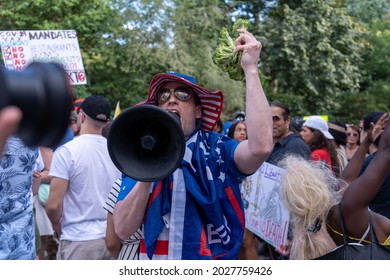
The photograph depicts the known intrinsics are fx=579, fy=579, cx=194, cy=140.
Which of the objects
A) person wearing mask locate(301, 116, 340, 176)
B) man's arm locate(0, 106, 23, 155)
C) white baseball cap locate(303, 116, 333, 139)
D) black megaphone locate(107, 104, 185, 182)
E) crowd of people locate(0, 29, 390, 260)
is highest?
man's arm locate(0, 106, 23, 155)

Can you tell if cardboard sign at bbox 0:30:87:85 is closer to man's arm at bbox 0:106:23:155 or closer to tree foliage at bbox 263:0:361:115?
man's arm at bbox 0:106:23:155

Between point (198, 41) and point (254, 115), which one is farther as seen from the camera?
point (198, 41)

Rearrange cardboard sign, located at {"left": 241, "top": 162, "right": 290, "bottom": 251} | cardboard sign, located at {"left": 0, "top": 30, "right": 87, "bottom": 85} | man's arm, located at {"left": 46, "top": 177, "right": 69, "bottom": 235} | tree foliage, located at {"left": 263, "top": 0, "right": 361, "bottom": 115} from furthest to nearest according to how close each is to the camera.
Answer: tree foliage, located at {"left": 263, "top": 0, "right": 361, "bottom": 115} → cardboard sign, located at {"left": 0, "top": 30, "right": 87, "bottom": 85} → cardboard sign, located at {"left": 241, "top": 162, "right": 290, "bottom": 251} → man's arm, located at {"left": 46, "top": 177, "right": 69, "bottom": 235}

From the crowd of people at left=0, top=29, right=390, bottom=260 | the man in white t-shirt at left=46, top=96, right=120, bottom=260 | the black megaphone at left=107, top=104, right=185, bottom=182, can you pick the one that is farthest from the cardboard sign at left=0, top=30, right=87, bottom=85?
the black megaphone at left=107, top=104, right=185, bottom=182

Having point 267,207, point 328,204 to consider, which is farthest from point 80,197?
point 328,204

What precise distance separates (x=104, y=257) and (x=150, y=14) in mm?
14713

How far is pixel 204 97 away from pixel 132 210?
0.71m

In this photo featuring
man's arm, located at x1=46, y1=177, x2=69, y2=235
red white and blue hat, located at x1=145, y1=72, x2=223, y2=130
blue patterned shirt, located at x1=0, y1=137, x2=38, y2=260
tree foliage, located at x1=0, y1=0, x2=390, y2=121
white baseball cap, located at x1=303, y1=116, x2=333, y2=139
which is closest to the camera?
red white and blue hat, located at x1=145, y1=72, x2=223, y2=130

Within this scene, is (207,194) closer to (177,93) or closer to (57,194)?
(177,93)

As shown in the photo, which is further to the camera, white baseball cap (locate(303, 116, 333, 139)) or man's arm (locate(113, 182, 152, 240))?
white baseball cap (locate(303, 116, 333, 139))

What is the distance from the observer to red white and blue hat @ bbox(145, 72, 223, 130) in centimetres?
290

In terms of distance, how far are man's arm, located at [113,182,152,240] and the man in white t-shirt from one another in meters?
1.71

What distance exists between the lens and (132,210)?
266 centimetres
